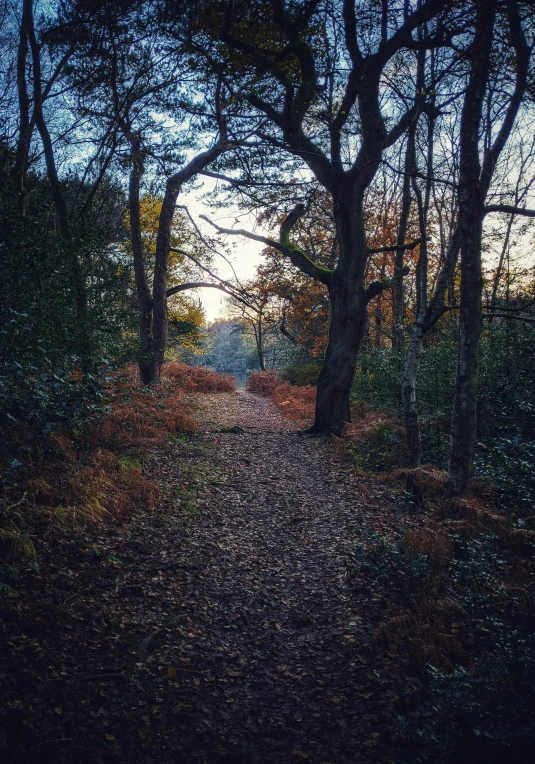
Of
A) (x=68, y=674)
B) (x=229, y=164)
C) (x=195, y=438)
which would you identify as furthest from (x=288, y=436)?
(x=68, y=674)

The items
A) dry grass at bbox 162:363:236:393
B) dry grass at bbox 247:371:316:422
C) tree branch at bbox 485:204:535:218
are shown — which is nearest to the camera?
A: tree branch at bbox 485:204:535:218

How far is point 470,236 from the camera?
4.41 metres

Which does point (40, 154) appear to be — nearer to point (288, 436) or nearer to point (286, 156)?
point (286, 156)

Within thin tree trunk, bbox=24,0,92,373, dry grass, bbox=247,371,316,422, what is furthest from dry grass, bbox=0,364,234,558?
dry grass, bbox=247,371,316,422

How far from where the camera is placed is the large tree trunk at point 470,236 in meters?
4.26

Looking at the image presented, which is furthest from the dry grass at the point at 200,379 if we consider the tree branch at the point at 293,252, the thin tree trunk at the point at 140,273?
the tree branch at the point at 293,252

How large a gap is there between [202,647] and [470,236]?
4.77 metres

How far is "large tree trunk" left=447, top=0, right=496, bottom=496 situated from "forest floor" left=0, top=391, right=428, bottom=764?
5.68 feet

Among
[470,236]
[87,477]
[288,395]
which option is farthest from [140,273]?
[470,236]

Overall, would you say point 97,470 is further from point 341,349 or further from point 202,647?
point 341,349

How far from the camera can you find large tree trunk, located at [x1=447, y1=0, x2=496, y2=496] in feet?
14.0

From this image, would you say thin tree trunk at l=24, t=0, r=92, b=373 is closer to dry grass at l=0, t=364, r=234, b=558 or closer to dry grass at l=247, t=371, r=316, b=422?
dry grass at l=0, t=364, r=234, b=558

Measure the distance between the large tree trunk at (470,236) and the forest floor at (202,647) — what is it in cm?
173

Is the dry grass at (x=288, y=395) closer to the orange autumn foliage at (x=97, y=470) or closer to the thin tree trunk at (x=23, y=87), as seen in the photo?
the orange autumn foliage at (x=97, y=470)
